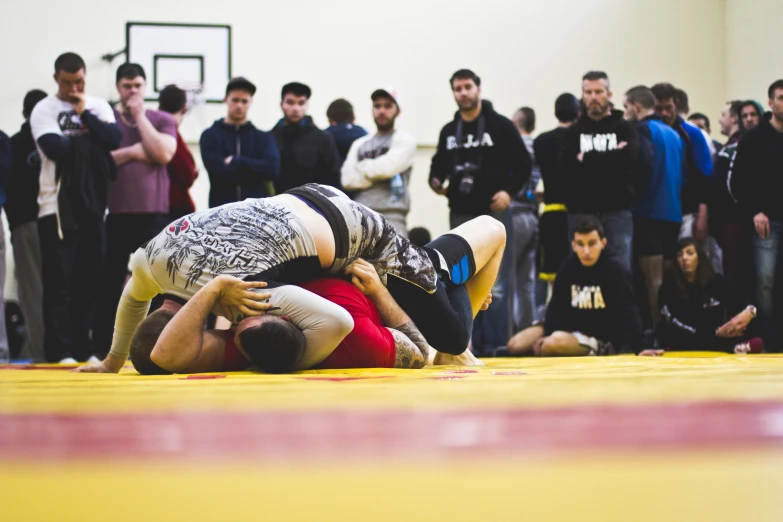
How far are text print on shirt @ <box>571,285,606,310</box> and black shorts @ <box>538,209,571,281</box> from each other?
2.89ft

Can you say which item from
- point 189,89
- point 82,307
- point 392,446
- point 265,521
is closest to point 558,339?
point 82,307

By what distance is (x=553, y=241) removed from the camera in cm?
518

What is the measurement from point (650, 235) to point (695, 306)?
1.59 ft

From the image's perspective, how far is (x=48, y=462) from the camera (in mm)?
849

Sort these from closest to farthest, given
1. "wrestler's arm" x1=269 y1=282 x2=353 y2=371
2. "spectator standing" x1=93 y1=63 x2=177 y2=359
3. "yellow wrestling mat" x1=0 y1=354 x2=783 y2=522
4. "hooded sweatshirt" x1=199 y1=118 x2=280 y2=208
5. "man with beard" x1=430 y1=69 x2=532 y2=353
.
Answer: "yellow wrestling mat" x1=0 y1=354 x2=783 y2=522 → "wrestler's arm" x1=269 y1=282 x2=353 y2=371 → "spectator standing" x1=93 y1=63 x2=177 y2=359 → "hooded sweatshirt" x1=199 y1=118 x2=280 y2=208 → "man with beard" x1=430 y1=69 x2=532 y2=353

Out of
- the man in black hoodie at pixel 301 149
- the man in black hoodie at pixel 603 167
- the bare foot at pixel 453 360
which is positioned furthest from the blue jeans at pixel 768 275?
the bare foot at pixel 453 360

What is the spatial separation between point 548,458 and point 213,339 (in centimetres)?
164

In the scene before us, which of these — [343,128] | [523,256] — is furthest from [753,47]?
[343,128]

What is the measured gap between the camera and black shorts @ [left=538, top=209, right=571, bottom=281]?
202 inches

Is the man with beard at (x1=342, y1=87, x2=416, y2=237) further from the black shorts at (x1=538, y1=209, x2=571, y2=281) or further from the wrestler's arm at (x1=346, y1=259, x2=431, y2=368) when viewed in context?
the wrestler's arm at (x1=346, y1=259, x2=431, y2=368)

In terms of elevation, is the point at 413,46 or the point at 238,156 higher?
the point at 413,46

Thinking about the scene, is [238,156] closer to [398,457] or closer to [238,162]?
[238,162]

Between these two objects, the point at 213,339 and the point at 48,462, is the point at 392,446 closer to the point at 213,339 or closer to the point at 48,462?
the point at 48,462

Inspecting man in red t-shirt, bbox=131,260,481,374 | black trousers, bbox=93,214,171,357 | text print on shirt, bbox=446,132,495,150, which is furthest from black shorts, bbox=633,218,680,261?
man in red t-shirt, bbox=131,260,481,374
